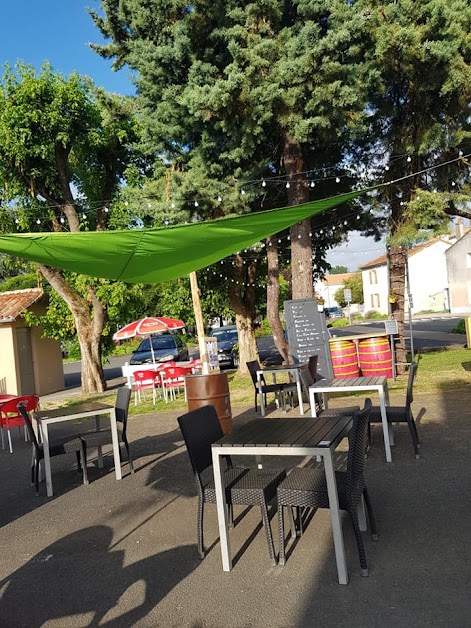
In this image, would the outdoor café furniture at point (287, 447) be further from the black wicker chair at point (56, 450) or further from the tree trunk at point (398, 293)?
Result: the tree trunk at point (398, 293)

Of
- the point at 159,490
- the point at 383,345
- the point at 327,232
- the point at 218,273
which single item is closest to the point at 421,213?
the point at 383,345

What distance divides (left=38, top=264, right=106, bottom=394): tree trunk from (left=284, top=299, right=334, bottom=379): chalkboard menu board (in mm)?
6799

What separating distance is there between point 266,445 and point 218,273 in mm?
13785

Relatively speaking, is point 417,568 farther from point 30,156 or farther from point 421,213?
point 30,156

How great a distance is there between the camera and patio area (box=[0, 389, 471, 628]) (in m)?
2.82

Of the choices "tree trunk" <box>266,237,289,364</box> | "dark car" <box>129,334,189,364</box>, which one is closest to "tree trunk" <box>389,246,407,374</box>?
"tree trunk" <box>266,237,289,364</box>

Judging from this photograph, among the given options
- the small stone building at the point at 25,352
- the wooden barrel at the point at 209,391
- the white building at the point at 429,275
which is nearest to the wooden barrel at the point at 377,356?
the wooden barrel at the point at 209,391

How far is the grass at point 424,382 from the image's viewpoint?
9.93 metres

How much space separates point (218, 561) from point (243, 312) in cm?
1334

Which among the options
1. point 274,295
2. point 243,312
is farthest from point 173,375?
point 243,312

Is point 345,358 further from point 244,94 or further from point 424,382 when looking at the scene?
point 244,94

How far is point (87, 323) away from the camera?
15906 millimetres

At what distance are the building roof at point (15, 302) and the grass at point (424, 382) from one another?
13.3ft

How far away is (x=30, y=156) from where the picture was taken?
575 inches
